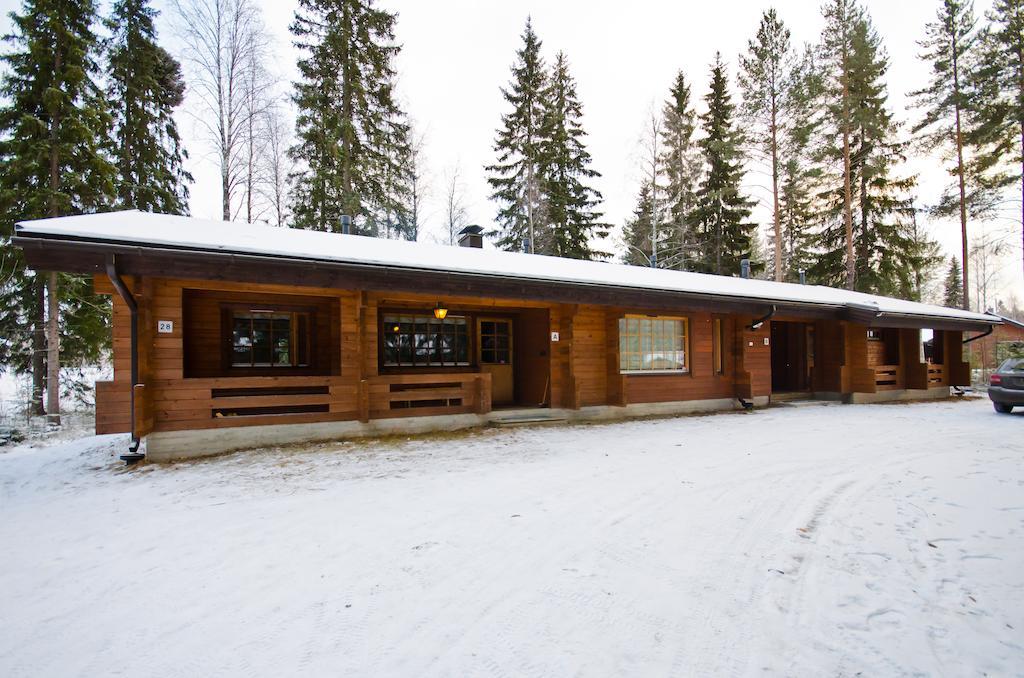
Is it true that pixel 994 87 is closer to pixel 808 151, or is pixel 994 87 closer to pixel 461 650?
pixel 808 151

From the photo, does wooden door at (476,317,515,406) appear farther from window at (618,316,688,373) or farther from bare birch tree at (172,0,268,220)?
bare birch tree at (172,0,268,220)

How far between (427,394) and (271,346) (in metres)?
2.91

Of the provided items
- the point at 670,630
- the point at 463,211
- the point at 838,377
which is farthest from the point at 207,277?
the point at 463,211

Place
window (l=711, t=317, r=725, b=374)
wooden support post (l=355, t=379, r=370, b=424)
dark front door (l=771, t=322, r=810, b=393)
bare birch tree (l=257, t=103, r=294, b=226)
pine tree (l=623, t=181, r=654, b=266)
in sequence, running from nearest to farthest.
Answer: wooden support post (l=355, t=379, r=370, b=424), window (l=711, t=317, r=725, b=374), dark front door (l=771, t=322, r=810, b=393), bare birch tree (l=257, t=103, r=294, b=226), pine tree (l=623, t=181, r=654, b=266)

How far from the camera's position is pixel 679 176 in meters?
20.6

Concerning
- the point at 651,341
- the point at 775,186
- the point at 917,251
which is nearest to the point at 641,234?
the point at 775,186

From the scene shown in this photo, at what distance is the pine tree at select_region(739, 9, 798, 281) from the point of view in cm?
1739

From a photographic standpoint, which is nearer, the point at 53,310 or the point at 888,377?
the point at 53,310

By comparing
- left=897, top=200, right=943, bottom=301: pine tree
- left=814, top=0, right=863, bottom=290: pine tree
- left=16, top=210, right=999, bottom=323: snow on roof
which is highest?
left=814, top=0, right=863, bottom=290: pine tree

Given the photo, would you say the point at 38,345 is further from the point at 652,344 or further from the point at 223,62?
the point at 652,344

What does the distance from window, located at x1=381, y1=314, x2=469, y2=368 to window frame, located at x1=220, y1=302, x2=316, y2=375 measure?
50.9 inches

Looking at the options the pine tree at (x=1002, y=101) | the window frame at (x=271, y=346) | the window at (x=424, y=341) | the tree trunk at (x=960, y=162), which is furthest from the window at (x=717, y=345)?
the pine tree at (x=1002, y=101)

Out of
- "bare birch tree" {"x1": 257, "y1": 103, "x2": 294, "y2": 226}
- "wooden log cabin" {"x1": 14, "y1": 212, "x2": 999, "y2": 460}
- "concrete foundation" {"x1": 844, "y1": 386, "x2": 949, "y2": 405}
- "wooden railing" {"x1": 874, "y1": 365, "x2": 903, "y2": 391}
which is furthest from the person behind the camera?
"bare birch tree" {"x1": 257, "y1": 103, "x2": 294, "y2": 226}

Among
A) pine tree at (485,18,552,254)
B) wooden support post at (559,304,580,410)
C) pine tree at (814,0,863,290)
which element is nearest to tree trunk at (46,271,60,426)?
wooden support post at (559,304,580,410)
